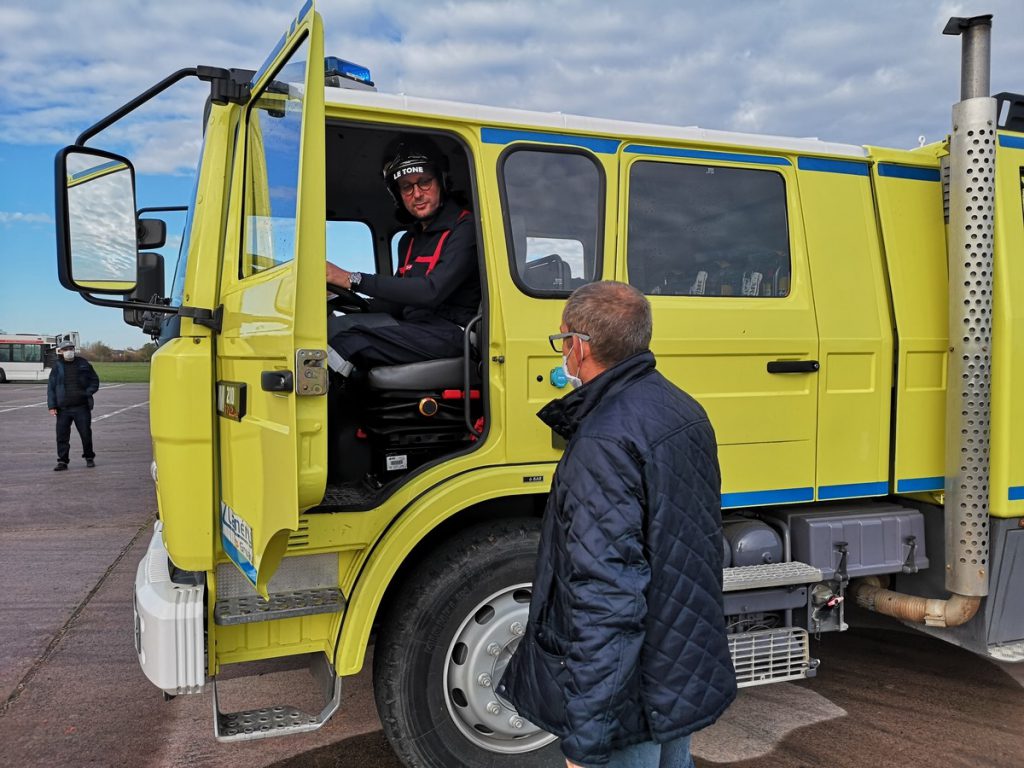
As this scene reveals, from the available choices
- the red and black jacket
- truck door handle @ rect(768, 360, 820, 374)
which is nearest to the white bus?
the red and black jacket

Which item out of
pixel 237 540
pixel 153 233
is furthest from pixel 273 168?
pixel 237 540

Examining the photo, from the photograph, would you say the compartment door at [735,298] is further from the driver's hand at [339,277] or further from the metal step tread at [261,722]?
the metal step tread at [261,722]

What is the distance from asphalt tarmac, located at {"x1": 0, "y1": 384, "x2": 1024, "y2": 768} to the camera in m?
3.42

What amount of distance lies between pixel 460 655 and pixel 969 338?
2635mm

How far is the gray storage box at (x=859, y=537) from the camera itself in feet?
11.5

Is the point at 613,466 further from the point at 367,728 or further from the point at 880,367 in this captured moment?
the point at 367,728

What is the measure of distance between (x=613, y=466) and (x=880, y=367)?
7.46ft

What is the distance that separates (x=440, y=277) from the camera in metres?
3.15

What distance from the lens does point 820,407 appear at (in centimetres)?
344

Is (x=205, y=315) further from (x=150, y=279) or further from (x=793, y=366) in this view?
(x=793, y=366)

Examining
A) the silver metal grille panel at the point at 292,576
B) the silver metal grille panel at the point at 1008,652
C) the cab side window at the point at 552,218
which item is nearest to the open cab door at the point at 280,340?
the silver metal grille panel at the point at 292,576

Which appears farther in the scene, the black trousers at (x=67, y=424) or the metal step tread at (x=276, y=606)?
the black trousers at (x=67, y=424)

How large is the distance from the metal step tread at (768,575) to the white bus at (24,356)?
155 ft

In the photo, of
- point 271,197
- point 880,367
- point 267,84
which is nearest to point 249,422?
point 271,197
